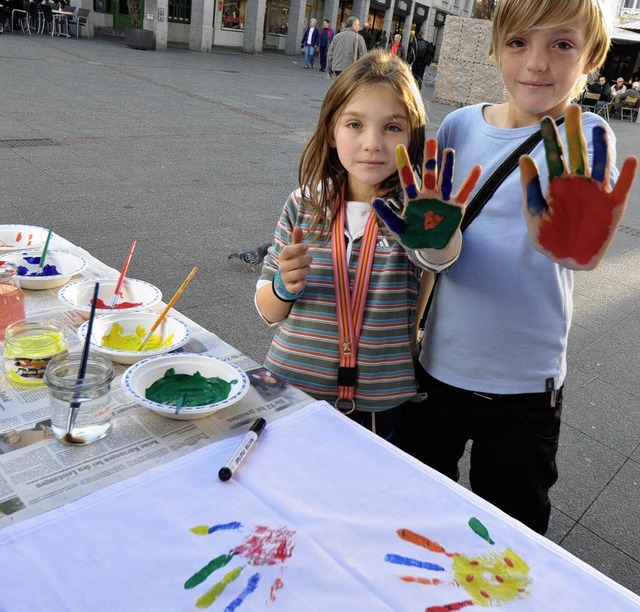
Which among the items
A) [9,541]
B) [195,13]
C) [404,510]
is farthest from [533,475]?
[195,13]

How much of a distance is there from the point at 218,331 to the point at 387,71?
7.02ft

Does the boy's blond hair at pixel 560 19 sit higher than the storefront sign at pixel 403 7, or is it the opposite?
the storefront sign at pixel 403 7

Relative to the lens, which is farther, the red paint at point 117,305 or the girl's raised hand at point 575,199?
the red paint at point 117,305

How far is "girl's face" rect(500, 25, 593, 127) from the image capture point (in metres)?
1.34

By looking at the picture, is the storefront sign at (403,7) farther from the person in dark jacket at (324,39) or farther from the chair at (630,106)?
the chair at (630,106)

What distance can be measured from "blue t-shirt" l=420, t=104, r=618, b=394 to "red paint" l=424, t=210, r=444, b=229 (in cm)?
20

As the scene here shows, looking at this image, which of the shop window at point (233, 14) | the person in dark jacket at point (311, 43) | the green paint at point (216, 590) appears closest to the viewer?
the green paint at point (216, 590)

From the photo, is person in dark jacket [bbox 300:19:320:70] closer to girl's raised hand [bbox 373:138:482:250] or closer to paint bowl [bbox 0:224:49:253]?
paint bowl [bbox 0:224:49:253]

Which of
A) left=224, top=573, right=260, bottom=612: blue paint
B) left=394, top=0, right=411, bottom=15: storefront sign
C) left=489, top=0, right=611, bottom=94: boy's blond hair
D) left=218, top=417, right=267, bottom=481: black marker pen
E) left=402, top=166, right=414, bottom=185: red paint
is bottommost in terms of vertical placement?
left=224, top=573, right=260, bottom=612: blue paint

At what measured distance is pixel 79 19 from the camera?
752 inches

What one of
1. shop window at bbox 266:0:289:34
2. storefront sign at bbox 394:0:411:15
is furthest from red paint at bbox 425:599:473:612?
storefront sign at bbox 394:0:411:15

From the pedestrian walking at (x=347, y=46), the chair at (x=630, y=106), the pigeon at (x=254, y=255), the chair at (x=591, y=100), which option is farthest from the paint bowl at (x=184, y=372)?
the chair at (x=630, y=106)

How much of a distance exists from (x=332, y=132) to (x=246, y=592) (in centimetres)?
118

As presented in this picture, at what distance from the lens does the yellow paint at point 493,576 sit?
98cm
